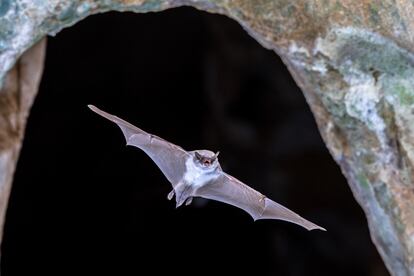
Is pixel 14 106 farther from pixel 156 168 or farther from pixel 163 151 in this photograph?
pixel 156 168

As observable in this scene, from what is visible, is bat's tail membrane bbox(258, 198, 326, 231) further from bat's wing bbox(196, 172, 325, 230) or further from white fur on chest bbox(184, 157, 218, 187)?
white fur on chest bbox(184, 157, 218, 187)

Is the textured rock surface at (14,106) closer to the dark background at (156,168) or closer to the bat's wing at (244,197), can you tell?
the bat's wing at (244,197)

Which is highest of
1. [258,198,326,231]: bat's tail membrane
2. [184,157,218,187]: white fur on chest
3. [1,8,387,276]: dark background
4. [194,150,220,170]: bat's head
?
[194,150,220,170]: bat's head

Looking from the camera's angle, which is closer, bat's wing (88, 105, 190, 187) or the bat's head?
the bat's head

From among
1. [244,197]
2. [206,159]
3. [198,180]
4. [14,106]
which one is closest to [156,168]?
[14,106]

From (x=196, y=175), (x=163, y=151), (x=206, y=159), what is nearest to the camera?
(x=206, y=159)

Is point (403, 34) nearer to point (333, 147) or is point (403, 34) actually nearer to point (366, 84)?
point (366, 84)

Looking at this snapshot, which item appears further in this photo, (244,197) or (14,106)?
(14,106)

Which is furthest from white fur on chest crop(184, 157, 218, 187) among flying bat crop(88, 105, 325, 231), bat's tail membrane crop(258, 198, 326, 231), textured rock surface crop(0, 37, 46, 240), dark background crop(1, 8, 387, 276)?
dark background crop(1, 8, 387, 276)
